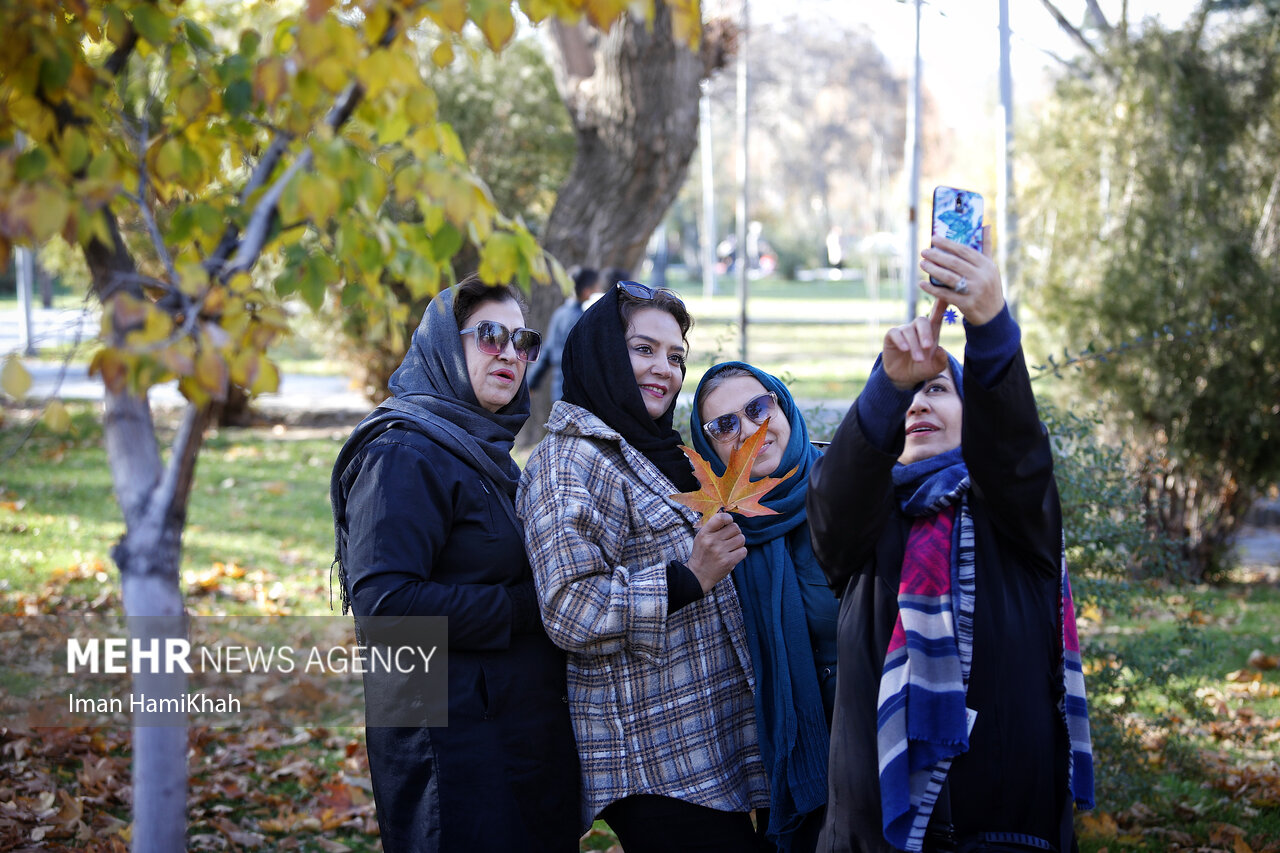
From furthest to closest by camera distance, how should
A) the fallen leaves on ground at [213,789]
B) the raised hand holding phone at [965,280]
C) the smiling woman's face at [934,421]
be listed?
the fallen leaves on ground at [213,789], the smiling woman's face at [934,421], the raised hand holding phone at [965,280]

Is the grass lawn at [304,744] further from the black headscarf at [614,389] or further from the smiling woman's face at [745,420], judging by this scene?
the smiling woman's face at [745,420]

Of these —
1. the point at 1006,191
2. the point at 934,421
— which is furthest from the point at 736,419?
the point at 1006,191

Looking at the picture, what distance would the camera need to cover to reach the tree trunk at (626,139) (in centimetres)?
977

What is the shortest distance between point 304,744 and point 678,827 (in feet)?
10.7

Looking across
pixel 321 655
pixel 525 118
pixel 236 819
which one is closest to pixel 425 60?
pixel 525 118

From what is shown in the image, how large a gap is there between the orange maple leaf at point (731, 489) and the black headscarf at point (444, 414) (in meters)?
0.52

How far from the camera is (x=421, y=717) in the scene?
2.71 metres

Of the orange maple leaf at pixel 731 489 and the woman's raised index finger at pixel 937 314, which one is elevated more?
the woman's raised index finger at pixel 937 314

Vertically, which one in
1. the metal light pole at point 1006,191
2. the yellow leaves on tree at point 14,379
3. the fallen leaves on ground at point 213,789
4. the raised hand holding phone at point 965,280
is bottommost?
the fallen leaves on ground at point 213,789

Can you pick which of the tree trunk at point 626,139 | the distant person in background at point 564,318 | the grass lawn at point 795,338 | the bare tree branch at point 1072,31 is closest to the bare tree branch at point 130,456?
the grass lawn at point 795,338

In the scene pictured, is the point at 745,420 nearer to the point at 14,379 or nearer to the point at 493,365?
the point at 493,365

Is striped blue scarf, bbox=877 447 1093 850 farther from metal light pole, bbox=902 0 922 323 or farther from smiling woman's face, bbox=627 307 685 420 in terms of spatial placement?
metal light pole, bbox=902 0 922 323

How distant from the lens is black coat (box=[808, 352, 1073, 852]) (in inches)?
88.2

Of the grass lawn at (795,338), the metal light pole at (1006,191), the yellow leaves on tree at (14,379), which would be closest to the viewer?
the yellow leaves on tree at (14,379)
